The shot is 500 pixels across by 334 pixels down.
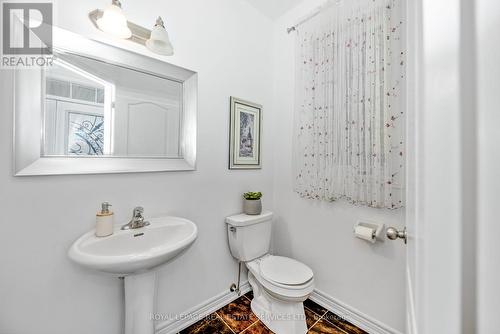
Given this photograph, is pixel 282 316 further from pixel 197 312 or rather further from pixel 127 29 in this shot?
pixel 127 29

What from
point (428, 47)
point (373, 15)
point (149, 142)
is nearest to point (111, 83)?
point (149, 142)

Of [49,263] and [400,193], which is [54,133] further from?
[400,193]

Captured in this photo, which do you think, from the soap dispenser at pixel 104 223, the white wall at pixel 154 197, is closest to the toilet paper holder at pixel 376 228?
the white wall at pixel 154 197

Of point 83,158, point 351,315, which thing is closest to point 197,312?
point 351,315

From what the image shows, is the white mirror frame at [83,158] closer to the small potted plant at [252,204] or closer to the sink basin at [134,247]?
the sink basin at [134,247]

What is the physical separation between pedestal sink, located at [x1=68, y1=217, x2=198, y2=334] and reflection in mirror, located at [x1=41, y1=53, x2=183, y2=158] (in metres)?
0.45

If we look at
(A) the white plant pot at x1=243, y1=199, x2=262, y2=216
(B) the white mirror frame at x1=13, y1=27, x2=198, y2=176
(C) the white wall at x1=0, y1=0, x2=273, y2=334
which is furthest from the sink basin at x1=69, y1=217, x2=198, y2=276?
(A) the white plant pot at x1=243, y1=199, x2=262, y2=216

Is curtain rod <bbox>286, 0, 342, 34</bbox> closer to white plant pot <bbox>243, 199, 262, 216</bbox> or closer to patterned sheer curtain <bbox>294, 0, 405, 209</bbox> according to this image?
patterned sheer curtain <bbox>294, 0, 405, 209</bbox>


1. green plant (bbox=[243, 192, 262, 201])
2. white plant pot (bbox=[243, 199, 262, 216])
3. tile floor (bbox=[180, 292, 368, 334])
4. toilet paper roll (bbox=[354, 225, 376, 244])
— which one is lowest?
tile floor (bbox=[180, 292, 368, 334])

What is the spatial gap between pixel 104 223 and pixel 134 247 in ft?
0.70

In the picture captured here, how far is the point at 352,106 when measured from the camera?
1417mm

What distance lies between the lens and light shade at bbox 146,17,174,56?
1138 millimetres

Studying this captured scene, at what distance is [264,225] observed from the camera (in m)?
1.73

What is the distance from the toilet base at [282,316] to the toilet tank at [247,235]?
303 millimetres
